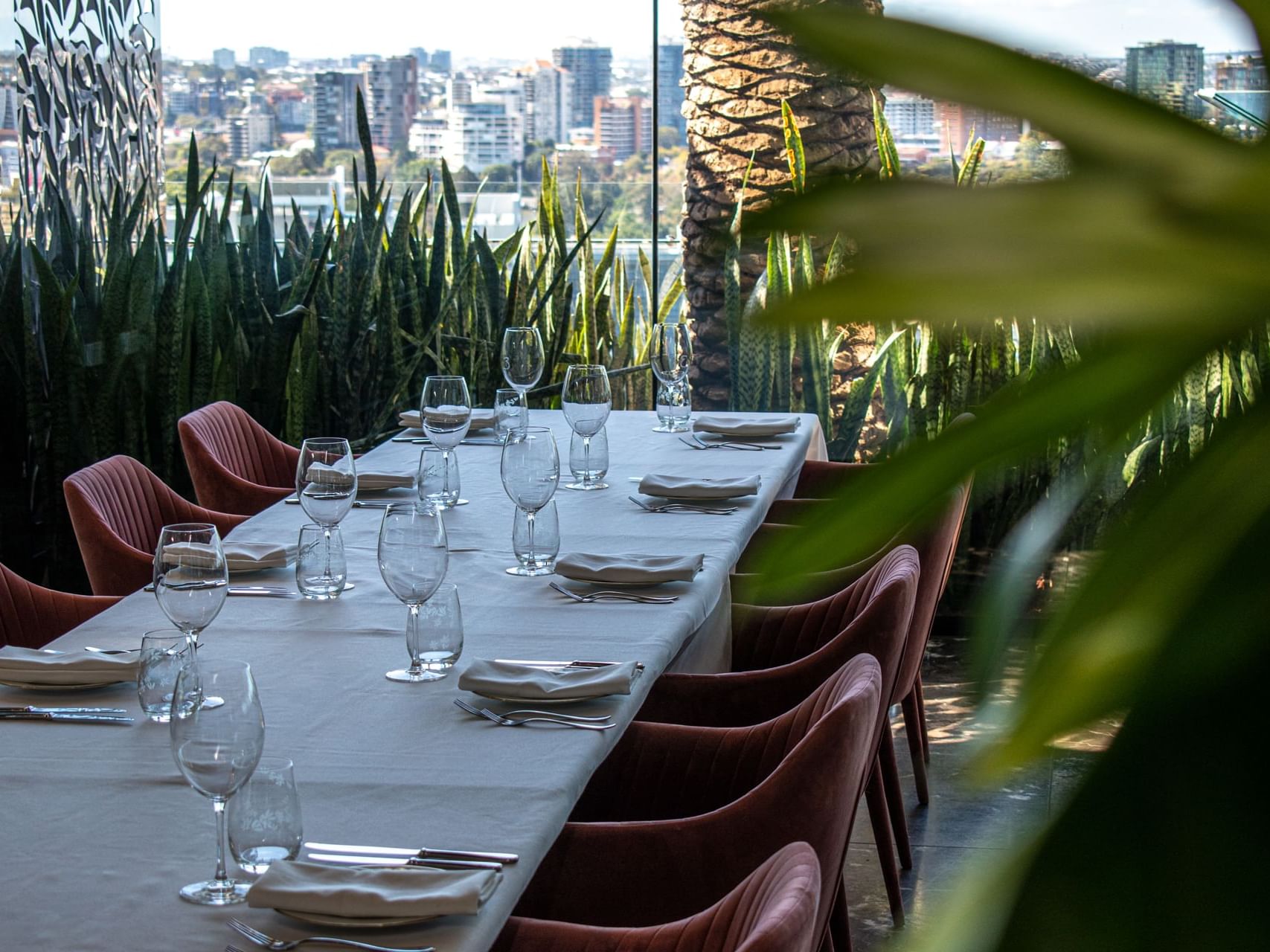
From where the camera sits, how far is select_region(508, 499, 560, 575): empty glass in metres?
2.60

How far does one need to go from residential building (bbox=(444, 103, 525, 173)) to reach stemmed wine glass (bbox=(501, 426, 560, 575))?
14.0 ft

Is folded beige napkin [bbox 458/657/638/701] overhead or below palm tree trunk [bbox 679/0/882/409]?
below

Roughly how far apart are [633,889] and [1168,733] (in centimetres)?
189

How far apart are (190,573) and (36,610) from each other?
942mm

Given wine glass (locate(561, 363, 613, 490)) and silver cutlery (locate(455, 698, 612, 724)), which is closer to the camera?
silver cutlery (locate(455, 698, 612, 724))

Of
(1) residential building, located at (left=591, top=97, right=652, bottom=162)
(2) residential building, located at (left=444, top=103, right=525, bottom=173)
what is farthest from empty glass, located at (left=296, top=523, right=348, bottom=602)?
(2) residential building, located at (left=444, top=103, right=525, bottom=173)

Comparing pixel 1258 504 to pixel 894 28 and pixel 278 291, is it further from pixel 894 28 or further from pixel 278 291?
pixel 278 291

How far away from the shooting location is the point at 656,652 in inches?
86.1

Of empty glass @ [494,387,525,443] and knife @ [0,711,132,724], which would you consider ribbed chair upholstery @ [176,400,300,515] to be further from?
knife @ [0,711,132,724]

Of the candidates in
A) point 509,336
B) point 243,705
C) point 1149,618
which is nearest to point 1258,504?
point 1149,618

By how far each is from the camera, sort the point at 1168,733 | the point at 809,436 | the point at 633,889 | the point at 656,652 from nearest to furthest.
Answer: the point at 1168,733, the point at 633,889, the point at 656,652, the point at 809,436

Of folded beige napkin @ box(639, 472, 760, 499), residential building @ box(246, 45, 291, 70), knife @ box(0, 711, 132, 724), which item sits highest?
residential building @ box(246, 45, 291, 70)

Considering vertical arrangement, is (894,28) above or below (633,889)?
above

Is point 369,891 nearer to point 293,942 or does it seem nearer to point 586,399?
point 293,942
